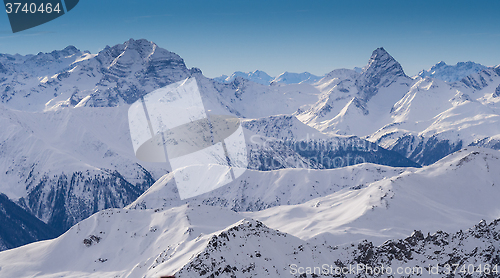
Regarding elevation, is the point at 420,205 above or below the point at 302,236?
above

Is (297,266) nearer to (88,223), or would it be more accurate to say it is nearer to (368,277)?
(368,277)

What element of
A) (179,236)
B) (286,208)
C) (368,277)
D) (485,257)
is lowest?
A: (286,208)

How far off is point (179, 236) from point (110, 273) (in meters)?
24.2

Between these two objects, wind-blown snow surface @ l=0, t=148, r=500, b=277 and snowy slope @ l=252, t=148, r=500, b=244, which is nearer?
wind-blown snow surface @ l=0, t=148, r=500, b=277

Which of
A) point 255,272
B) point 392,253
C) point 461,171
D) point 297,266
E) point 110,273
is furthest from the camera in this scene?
point 461,171

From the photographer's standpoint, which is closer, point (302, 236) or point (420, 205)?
point (302, 236)

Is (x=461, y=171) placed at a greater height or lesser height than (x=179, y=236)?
greater

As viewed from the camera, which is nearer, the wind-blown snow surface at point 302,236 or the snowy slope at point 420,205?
the wind-blown snow surface at point 302,236

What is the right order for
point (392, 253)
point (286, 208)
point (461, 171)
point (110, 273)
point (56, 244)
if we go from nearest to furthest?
point (392, 253), point (110, 273), point (56, 244), point (461, 171), point (286, 208)

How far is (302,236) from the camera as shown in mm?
135000

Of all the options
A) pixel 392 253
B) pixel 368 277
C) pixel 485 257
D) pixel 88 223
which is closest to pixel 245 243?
pixel 368 277

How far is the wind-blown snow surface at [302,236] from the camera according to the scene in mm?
87688

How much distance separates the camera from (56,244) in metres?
138

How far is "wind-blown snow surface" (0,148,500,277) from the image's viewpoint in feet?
288
